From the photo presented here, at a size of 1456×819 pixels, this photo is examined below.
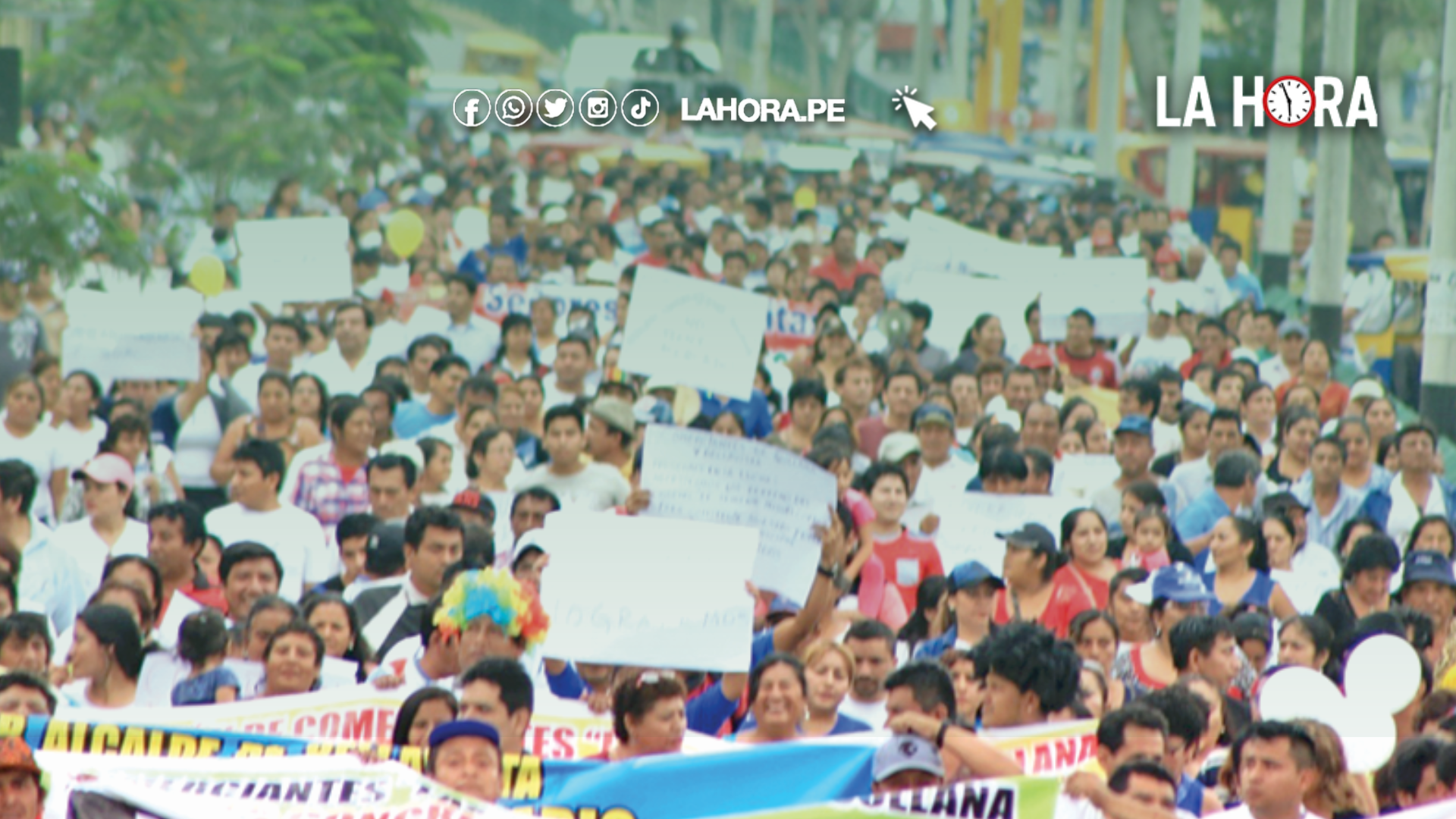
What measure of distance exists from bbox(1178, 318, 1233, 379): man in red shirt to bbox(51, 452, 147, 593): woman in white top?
801cm

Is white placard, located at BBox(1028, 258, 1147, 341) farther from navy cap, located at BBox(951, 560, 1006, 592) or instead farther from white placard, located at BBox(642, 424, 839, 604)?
navy cap, located at BBox(951, 560, 1006, 592)

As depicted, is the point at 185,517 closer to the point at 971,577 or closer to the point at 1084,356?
the point at 971,577

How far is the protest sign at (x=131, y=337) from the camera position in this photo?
1289cm

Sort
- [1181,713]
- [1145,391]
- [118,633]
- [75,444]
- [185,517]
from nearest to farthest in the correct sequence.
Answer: [1181,713], [118,633], [185,517], [75,444], [1145,391]

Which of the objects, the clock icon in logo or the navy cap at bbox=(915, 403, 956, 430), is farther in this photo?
the clock icon in logo

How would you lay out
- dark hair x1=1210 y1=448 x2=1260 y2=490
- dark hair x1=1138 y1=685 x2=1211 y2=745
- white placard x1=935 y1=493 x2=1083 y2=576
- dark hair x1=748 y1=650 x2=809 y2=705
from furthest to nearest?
1. dark hair x1=1210 y1=448 x2=1260 y2=490
2. white placard x1=935 y1=493 x2=1083 y2=576
3. dark hair x1=748 y1=650 x2=809 y2=705
4. dark hair x1=1138 y1=685 x2=1211 y2=745

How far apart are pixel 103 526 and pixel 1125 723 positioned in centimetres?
467

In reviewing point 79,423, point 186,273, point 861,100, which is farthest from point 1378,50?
point 861,100

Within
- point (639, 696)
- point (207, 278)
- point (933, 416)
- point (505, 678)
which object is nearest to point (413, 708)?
point (505, 678)

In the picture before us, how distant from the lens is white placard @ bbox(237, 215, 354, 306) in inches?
609

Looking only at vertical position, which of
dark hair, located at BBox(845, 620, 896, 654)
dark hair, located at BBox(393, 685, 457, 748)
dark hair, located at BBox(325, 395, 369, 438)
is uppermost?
dark hair, located at BBox(325, 395, 369, 438)

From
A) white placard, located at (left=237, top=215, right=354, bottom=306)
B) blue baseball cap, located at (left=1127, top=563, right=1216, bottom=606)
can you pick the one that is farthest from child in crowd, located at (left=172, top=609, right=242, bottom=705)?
white placard, located at (left=237, top=215, right=354, bottom=306)

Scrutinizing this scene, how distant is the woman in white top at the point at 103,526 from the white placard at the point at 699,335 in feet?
8.83

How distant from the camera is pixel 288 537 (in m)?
9.91
